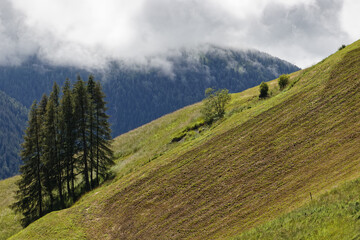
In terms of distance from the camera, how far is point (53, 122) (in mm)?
44281

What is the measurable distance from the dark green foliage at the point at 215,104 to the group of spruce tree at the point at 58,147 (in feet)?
59.1

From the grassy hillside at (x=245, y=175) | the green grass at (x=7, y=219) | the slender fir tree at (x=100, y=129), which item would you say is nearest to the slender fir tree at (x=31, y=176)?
the green grass at (x=7, y=219)

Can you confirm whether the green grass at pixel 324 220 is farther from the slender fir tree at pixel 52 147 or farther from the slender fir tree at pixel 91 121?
the slender fir tree at pixel 52 147

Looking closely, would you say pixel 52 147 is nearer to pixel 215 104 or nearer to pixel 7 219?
pixel 7 219

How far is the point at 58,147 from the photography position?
45188 millimetres

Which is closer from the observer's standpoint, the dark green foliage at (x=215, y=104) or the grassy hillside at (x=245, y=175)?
the grassy hillside at (x=245, y=175)

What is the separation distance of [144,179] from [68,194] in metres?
18.1

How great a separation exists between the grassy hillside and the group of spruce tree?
1119cm

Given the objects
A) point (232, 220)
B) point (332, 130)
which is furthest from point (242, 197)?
point (332, 130)

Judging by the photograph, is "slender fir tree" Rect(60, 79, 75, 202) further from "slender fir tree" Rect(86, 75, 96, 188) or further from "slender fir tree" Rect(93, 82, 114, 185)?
"slender fir tree" Rect(93, 82, 114, 185)

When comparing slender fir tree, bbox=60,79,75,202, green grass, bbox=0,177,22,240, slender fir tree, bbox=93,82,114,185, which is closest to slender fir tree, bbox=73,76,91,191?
slender fir tree, bbox=60,79,75,202

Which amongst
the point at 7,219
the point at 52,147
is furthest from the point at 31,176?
the point at 7,219

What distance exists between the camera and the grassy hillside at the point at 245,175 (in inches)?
822

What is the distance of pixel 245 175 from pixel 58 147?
31419 millimetres
